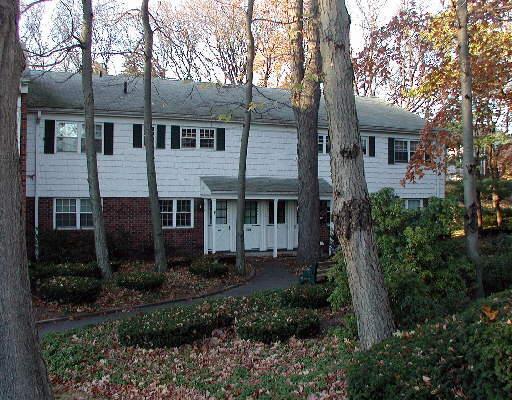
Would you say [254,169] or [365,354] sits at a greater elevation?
[254,169]

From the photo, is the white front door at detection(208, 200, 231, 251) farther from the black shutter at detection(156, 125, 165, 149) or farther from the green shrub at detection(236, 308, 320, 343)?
the green shrub at detection(236, 308, 320, 343)

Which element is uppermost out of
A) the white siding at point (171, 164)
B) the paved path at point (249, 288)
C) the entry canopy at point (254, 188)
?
the white siding at point (171, 164)

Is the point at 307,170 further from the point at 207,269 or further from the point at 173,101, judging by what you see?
the point at 173,101

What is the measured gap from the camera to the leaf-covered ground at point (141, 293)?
41.0 ft

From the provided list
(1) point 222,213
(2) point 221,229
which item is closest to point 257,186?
(1) point 222,213

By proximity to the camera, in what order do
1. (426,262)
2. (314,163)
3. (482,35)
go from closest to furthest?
(426,262)
(482,35)
(314,163)

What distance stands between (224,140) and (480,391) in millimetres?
17939

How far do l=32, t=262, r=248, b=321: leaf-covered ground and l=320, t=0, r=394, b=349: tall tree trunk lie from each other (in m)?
7.70

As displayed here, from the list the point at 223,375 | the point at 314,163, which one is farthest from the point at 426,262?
the point at 314,163

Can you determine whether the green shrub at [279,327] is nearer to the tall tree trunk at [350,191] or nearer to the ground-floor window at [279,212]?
the tall tree trunk at [350,191]

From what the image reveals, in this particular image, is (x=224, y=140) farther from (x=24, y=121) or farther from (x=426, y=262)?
(x=426, y=262)

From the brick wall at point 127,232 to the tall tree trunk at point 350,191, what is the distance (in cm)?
1396

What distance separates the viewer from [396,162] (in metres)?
24.2

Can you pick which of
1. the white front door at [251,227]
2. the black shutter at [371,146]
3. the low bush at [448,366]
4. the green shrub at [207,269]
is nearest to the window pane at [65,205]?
the green shrub at [207,269]
